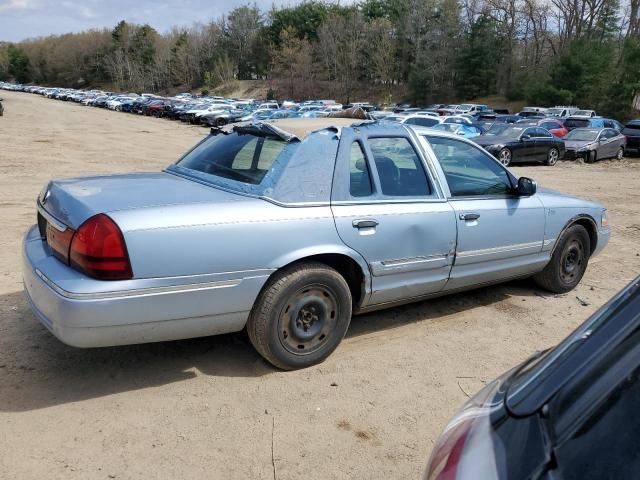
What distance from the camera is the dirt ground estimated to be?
284cm

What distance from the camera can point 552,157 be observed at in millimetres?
20672

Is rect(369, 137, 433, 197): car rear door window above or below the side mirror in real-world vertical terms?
above

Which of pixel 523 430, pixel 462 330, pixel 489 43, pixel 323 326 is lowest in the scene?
pixel 462 330

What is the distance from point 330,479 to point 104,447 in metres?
1.18

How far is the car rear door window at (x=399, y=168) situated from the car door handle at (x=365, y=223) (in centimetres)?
32

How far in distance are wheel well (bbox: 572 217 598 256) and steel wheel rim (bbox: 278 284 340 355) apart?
3.00 m

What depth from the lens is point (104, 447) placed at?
9.51ft

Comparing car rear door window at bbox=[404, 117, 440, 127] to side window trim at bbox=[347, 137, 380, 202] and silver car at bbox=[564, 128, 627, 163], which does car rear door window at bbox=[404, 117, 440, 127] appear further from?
side window trim at bbox=[347, 137, 380, 202]

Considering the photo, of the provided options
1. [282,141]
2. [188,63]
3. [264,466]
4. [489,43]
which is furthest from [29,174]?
[188,63]

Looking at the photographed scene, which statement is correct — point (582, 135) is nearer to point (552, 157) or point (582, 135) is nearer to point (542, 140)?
point (552, 157)

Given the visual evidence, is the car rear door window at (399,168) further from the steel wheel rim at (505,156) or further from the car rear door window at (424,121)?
the car rear door window at (424,121)

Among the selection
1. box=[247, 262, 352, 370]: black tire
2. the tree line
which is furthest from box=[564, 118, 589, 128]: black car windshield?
box=[247, 262, 352, 370]: black tire

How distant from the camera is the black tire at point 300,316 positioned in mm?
3523

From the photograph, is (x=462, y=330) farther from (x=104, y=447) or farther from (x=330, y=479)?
(x=104, y=447)
